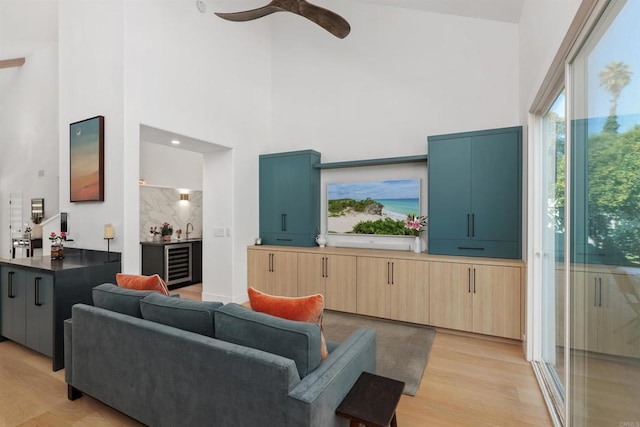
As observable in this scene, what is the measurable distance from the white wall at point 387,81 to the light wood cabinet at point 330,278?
167cm

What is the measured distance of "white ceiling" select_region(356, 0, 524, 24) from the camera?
10.8 feet

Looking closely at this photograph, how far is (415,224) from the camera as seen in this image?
4.12 m

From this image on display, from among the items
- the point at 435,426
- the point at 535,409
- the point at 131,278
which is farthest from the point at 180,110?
the point at 535,409

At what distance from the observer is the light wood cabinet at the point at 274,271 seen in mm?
4461

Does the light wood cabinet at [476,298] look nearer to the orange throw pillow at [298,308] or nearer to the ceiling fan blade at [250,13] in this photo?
the orange throw pillow at [298,308]

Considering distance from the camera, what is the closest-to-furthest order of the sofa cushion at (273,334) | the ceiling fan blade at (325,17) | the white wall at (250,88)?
the sofa cushion at (273,334)
the ceiling fan blade at (325,17)
the white wall at (250,88)

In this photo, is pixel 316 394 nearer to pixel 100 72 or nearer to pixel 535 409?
pixel 535 409

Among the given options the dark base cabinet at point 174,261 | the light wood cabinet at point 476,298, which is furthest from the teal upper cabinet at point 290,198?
the light wood cabinet at point 476,298

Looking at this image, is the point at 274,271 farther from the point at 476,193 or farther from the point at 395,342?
the point at 476,193

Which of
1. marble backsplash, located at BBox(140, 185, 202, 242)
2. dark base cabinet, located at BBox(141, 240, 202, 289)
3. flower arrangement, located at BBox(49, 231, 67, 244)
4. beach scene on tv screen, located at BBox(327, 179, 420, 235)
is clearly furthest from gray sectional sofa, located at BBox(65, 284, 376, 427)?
marble backsplash, located at BBox(140, 185, 202, 242)

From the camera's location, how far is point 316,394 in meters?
1.29

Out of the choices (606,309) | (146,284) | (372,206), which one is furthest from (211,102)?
(606,309)

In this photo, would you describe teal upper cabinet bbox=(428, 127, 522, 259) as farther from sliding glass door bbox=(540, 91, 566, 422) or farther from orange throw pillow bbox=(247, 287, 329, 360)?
orange throw pillow bbox=(247, 287, 329, 360)

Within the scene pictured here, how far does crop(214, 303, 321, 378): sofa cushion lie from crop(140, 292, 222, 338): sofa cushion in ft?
0.28
